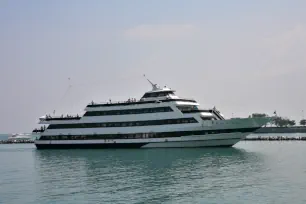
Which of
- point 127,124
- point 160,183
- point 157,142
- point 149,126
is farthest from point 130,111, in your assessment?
point 160,183

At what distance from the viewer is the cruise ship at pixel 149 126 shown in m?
48.2

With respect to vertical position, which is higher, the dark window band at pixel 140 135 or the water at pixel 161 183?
the dark window band at pixel 140 135

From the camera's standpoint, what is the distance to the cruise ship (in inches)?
1896

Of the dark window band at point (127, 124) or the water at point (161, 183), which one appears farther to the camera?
the dark window band at point (127, 124)

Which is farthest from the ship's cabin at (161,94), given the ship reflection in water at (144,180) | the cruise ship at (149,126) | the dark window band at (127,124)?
the ship reflection in water at (144,180)

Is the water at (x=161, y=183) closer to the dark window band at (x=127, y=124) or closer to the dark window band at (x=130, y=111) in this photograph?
the dark window band at (x=127, y=124)

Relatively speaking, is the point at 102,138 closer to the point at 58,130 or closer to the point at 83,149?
the point at 83,149

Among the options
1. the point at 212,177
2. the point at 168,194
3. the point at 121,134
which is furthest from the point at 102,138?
the point at 168,194

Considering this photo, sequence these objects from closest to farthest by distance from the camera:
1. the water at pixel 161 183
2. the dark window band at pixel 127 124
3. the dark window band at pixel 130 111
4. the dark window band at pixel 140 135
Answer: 1. the water at pixel 161 183
2. the dark window band at pixel 140 135
3. the dark window band at pixel 127 124
4. the dark window band at pixel 130 111

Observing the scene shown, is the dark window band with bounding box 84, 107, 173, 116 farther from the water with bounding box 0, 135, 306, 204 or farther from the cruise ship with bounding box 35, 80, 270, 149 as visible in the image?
the water with bounding box 0, 135, 306, 204

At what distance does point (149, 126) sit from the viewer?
51.3m

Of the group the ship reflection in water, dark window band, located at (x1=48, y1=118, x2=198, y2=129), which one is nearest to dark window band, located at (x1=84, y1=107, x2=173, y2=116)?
dark window band, located at (x1=48, y1=118, x2=198, y2=129)

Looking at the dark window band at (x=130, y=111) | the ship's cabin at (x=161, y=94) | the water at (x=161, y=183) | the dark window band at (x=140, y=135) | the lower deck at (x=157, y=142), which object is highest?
the ship's cabin at (x=161, y=94)

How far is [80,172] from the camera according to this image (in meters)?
29.6
